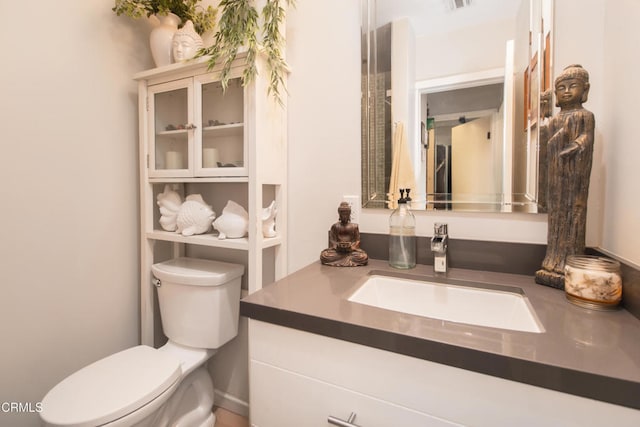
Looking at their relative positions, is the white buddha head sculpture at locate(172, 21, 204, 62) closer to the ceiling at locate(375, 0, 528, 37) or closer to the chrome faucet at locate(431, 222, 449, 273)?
the ceiling at locate(375, 0, 528, 37)

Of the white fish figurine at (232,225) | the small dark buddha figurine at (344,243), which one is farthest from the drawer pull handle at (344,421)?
the white fish figurine at (232,225)

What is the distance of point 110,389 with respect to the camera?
929mm

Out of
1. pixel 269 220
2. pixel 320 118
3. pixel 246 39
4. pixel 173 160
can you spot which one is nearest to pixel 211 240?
pixel 269 220

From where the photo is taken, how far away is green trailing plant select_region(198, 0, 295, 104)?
1051 millimetres

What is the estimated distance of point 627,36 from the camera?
28.1 inches

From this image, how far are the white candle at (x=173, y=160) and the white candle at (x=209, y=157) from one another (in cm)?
17

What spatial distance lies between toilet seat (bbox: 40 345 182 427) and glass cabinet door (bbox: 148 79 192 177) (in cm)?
76

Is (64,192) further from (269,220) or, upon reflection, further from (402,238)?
(402,238)

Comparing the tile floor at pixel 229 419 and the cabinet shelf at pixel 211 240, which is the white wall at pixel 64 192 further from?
the tile floor at pixel 229 419

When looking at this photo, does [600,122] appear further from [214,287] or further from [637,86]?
[214,287]

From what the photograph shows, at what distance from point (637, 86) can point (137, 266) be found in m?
1.93

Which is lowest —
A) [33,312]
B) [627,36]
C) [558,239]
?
[33,312]

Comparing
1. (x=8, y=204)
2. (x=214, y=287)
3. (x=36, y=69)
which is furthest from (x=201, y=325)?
(x=36, y=69)

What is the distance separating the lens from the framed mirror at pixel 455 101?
0.92m
